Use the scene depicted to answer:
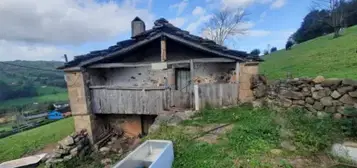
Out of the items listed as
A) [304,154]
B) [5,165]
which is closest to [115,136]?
[5,165]

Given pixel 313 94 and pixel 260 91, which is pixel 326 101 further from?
pixel 260 91

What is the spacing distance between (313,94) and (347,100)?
2.62ft

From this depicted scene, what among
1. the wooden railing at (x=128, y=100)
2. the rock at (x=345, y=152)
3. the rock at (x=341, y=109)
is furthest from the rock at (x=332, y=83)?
the wooden railing at (x=128, y=100)

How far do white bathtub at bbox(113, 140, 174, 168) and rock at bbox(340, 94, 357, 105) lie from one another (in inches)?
156

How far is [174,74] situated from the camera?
30.9ft

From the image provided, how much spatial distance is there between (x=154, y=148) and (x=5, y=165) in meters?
7.85

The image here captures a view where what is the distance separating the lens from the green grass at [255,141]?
3863mm

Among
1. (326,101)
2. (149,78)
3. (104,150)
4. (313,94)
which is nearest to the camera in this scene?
(326,101)

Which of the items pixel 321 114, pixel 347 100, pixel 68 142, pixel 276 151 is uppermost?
pixel 347 100

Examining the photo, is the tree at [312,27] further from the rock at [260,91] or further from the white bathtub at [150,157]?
the white bathtub at [150,157]

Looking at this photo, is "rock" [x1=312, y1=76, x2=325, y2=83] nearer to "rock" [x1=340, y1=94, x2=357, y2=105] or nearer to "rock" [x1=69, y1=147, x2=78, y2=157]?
"rock" [x1=340, y1=94, x2=357, y2=105]

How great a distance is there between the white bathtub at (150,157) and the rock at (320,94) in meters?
3.90

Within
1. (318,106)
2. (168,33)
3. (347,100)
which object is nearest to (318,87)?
(318,106)

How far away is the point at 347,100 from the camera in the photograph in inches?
183
